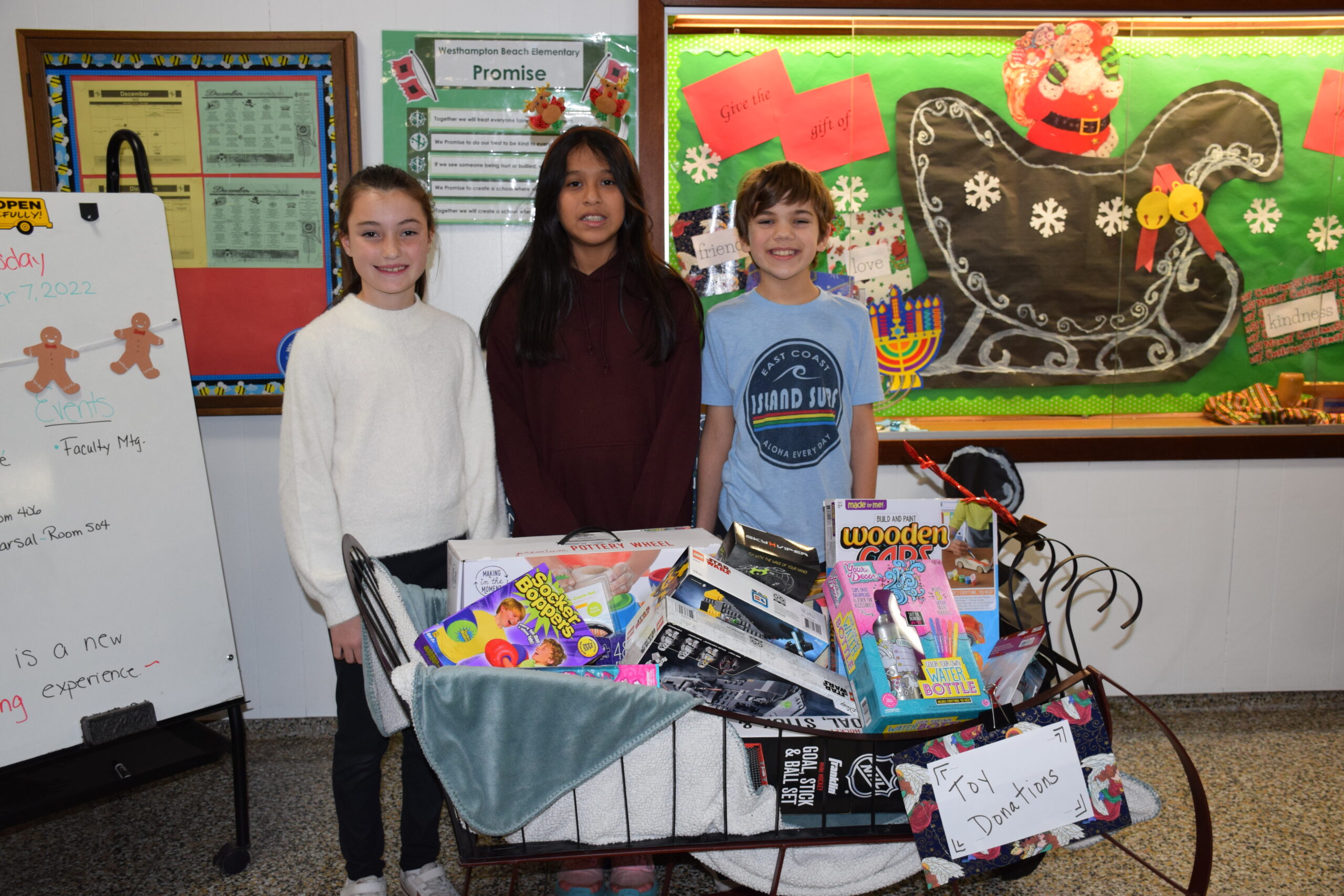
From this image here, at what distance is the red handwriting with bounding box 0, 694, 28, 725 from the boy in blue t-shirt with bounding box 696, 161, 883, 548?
1455 mm

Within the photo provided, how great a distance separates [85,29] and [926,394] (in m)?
2.66

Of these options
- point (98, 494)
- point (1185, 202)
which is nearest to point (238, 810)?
point (98, 494)

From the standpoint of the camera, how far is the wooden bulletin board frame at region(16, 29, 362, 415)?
2.41m

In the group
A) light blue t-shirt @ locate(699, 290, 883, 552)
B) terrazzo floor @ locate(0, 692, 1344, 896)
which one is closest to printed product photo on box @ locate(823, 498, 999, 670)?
light blue t-shirt @ locate(699, 290, 883, 552)

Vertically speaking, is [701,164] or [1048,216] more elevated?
[701,164]

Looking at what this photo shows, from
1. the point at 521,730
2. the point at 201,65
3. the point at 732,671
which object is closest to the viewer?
the point at 521,730

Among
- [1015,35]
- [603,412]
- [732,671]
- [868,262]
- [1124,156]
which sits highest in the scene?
[1015,35]

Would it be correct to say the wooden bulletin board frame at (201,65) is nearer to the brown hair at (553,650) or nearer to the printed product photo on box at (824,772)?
the brown hair at (553,650)

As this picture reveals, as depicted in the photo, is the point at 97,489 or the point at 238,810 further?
the point at 238,810

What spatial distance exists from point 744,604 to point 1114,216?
2.25 metres

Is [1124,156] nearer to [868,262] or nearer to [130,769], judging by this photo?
[868,262]

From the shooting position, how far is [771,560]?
131 cm

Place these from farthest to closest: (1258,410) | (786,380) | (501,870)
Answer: (1258,410), (501,870), (786,380)

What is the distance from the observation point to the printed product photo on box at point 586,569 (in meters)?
1.27
